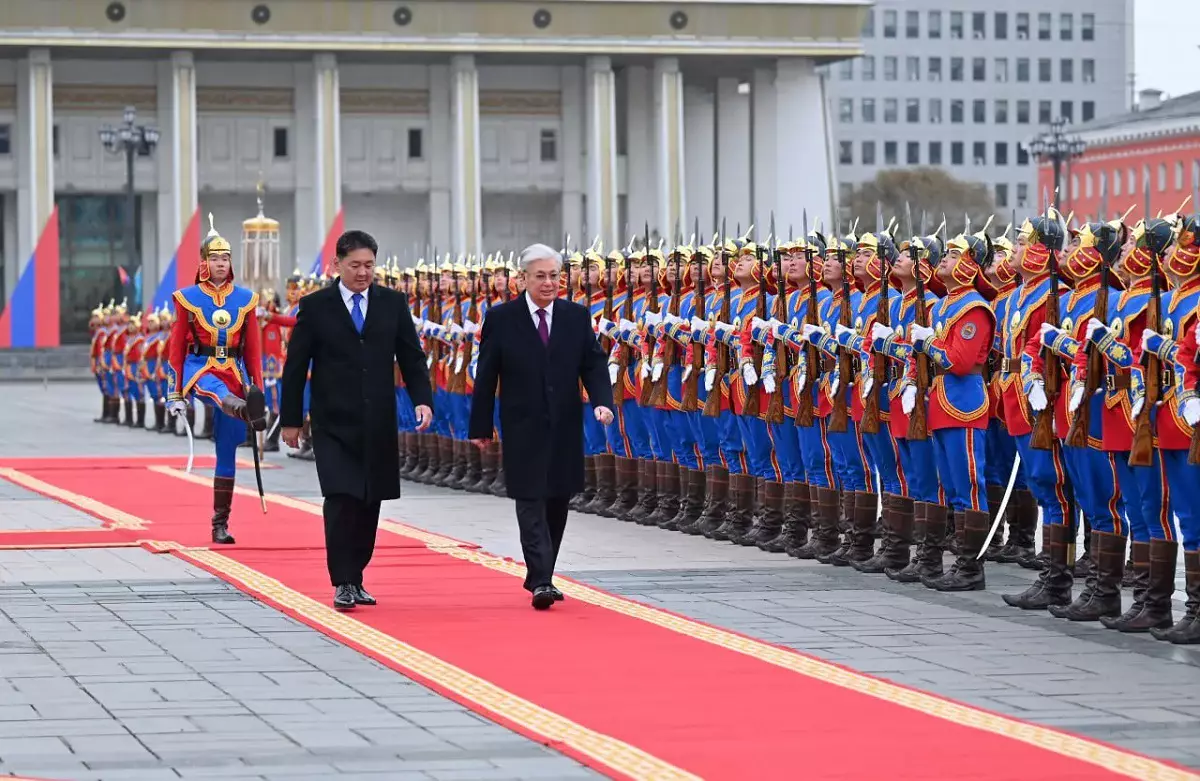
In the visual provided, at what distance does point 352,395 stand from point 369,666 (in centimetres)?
237

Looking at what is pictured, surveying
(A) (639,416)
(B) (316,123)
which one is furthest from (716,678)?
(B) (316,123)

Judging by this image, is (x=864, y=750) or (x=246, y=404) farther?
(x=246, y=404)

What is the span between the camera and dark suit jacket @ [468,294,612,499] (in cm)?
1198

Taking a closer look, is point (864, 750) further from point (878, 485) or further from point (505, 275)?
point (505, 275)

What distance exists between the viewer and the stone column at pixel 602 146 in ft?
266

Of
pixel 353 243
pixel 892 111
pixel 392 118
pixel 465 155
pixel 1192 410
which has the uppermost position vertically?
pixel 892 111

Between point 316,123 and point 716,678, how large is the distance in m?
71.7

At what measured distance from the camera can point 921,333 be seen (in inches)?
511

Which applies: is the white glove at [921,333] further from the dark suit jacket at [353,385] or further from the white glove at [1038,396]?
the dark suit jacket at [353,385]

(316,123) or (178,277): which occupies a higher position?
(316,123)

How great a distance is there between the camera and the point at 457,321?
849 inches

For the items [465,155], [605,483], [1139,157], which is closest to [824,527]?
[605,483]

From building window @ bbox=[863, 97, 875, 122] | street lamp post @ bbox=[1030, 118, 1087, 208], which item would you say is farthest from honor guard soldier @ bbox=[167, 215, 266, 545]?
building window @ bbox=[863, 97, 875, 122]

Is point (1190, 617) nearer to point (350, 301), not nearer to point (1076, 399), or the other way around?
point (1076, 399)
